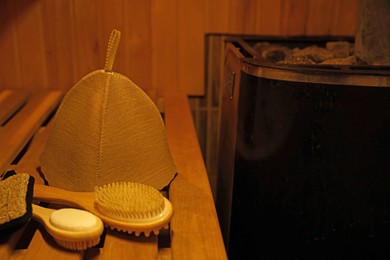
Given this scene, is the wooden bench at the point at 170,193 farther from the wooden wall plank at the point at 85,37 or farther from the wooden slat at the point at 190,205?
the wooden wall plank at the point at 85,37

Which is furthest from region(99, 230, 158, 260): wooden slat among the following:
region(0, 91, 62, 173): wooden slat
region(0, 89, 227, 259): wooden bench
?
region(0, 91, 62, 173): wooden slat

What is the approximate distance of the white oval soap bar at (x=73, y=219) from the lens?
27.3 inches

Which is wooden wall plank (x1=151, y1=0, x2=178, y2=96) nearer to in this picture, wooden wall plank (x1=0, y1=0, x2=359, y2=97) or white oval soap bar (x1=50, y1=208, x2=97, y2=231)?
wooden wall plank (x1=0, y1=0, x2=359, y2=97)

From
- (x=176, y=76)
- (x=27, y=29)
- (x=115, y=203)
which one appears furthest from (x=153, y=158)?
(x=27, y=29)

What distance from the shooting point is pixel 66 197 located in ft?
2.63

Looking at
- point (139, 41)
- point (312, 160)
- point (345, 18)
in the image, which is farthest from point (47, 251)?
point (345, 18)

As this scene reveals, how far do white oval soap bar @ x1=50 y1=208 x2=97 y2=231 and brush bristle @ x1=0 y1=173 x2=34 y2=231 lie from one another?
4 cm

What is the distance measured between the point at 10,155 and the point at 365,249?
82 centimetres

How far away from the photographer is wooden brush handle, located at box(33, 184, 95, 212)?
779mm

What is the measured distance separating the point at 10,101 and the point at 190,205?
34.4 inches

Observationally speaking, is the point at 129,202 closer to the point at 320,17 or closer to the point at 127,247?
the point at 127,247

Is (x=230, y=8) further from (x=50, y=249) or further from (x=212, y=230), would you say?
(x=50, y=249)

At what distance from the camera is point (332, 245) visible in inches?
41.0

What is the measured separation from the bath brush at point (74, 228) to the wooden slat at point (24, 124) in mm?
358
